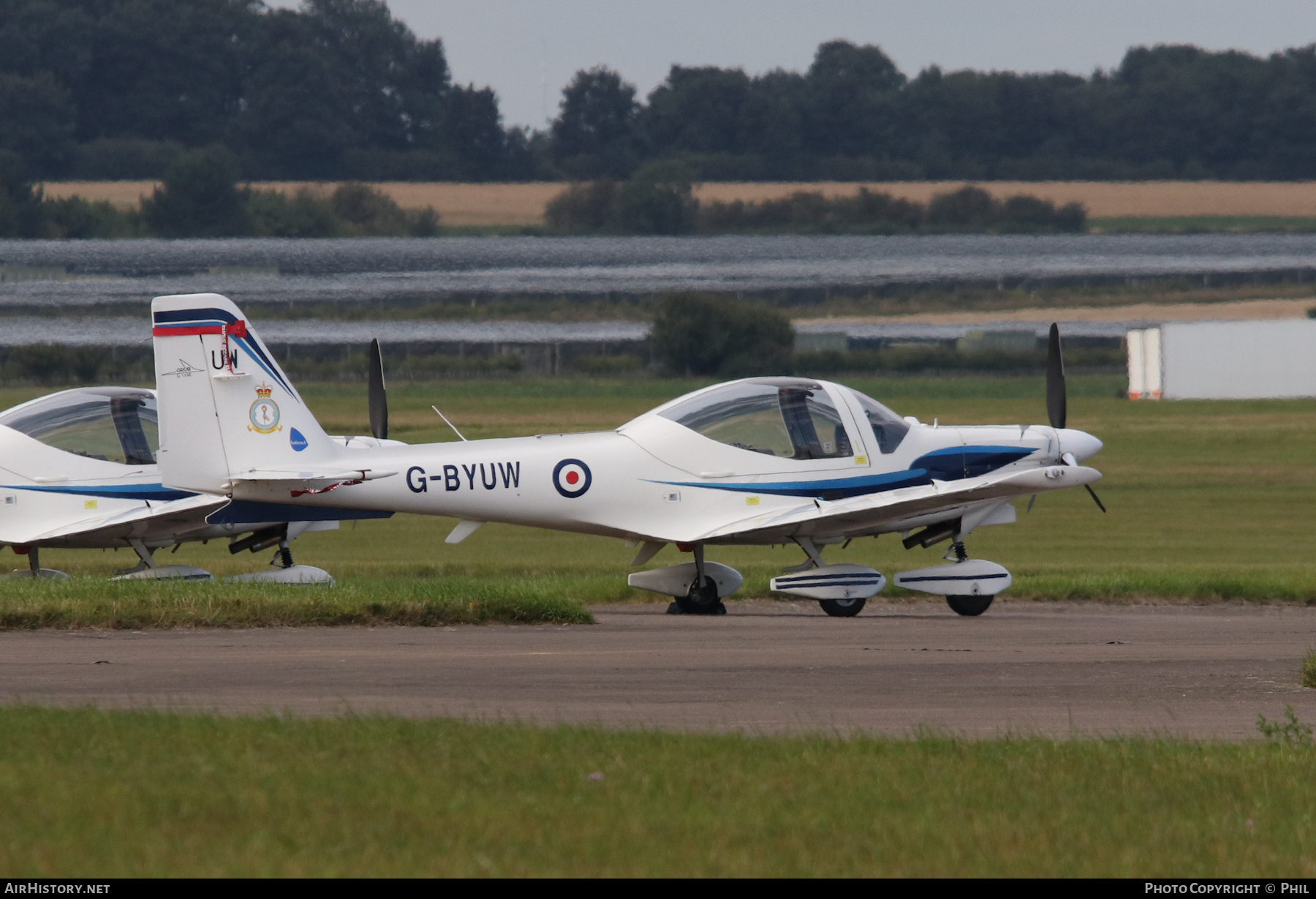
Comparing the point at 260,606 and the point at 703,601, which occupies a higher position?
the point at 260,606

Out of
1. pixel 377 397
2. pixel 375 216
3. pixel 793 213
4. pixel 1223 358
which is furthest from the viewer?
pixel 1223 358

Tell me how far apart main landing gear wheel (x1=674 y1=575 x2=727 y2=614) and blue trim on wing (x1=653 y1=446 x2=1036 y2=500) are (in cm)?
98

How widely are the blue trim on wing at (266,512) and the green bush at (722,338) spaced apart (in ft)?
147

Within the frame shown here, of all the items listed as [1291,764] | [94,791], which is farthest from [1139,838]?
[94,791]

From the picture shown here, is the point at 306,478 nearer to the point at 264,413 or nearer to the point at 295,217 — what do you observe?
the point at 264,413

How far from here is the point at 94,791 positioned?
6488mm

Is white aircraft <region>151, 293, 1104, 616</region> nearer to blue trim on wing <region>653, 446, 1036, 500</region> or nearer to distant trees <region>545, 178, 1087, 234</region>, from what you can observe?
blue trim on wing <region>653, 446, 1036, 500</region>

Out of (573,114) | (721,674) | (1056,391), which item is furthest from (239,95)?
(721,674)

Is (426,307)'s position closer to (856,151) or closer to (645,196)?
(645,196)

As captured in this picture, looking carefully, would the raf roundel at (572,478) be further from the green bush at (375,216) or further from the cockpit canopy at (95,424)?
the green bush at (375,216)

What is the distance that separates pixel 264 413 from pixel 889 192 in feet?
157

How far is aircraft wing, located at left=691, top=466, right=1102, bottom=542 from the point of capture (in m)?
16.4

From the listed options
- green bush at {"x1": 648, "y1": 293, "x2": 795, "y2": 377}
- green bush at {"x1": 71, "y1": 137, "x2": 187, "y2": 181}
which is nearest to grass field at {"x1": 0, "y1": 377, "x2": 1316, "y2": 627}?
green bush at {"x1": 648, "y1": 293, "x2": 795, "y2": 377}

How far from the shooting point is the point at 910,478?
17.0 m
